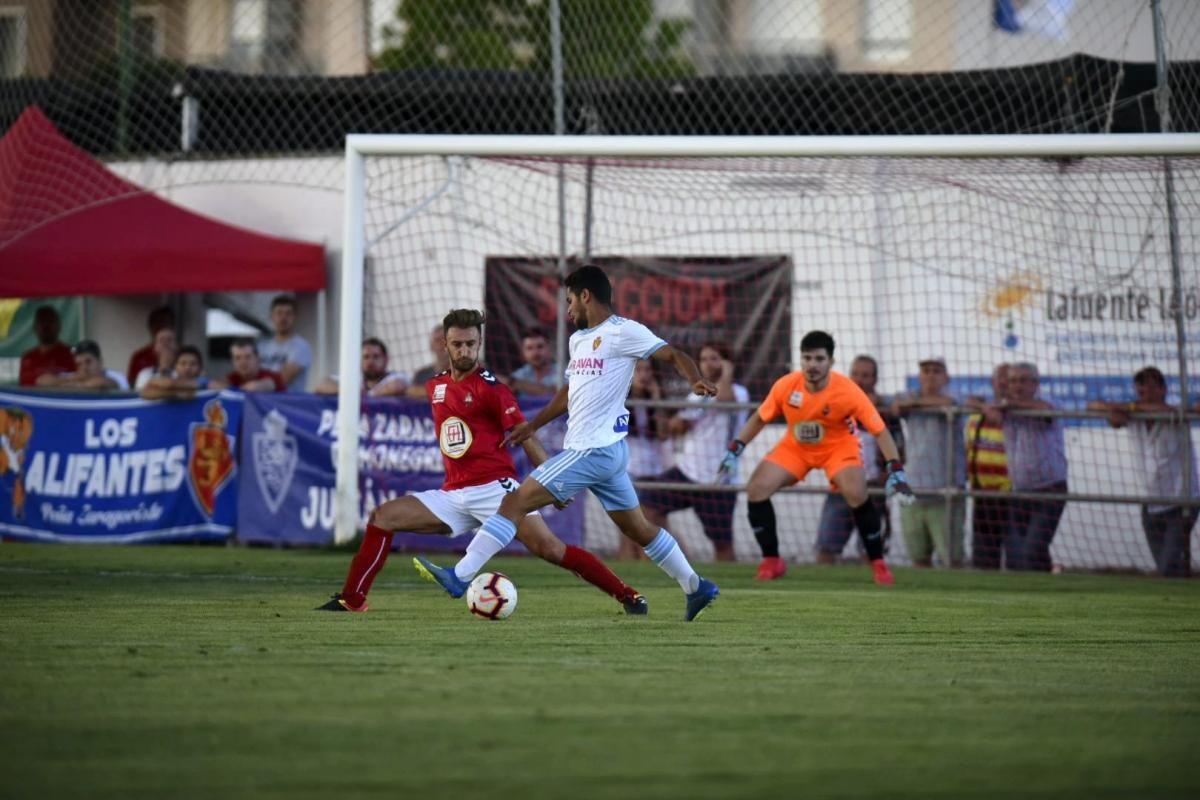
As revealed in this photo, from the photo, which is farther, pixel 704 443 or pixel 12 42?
pixel 12 42

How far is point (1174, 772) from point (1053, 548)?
11.3 meters

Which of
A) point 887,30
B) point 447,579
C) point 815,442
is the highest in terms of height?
point 887,30

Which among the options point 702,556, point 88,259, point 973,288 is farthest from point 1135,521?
point 88,259

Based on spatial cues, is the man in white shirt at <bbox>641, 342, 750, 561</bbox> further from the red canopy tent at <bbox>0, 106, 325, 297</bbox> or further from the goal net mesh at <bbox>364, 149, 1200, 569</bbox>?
the red canopy tent at <bbox>0, 106, 325, 297</bbox>

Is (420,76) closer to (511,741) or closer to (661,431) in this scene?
(661,431)

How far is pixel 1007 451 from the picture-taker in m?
15.1

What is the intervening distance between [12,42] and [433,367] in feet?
31.4

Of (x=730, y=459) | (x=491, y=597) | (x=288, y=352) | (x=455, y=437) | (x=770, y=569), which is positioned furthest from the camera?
(x=288, y=352)

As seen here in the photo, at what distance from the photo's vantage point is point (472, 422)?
9273 millimetres

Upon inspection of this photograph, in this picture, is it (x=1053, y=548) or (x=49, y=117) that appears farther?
(x=49, y=117)

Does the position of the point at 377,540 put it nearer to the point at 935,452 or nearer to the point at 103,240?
the point at 935,452

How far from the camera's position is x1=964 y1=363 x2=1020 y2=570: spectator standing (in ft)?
49.6

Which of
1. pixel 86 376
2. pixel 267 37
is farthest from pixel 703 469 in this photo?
pixel 267 37

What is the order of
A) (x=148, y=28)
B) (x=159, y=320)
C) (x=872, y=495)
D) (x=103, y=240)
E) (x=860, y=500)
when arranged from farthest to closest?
(x=148, y=28)
(x=159, y=320)
(x=103, y=240)
(x=872, y=495)
(x=860, y=500)
